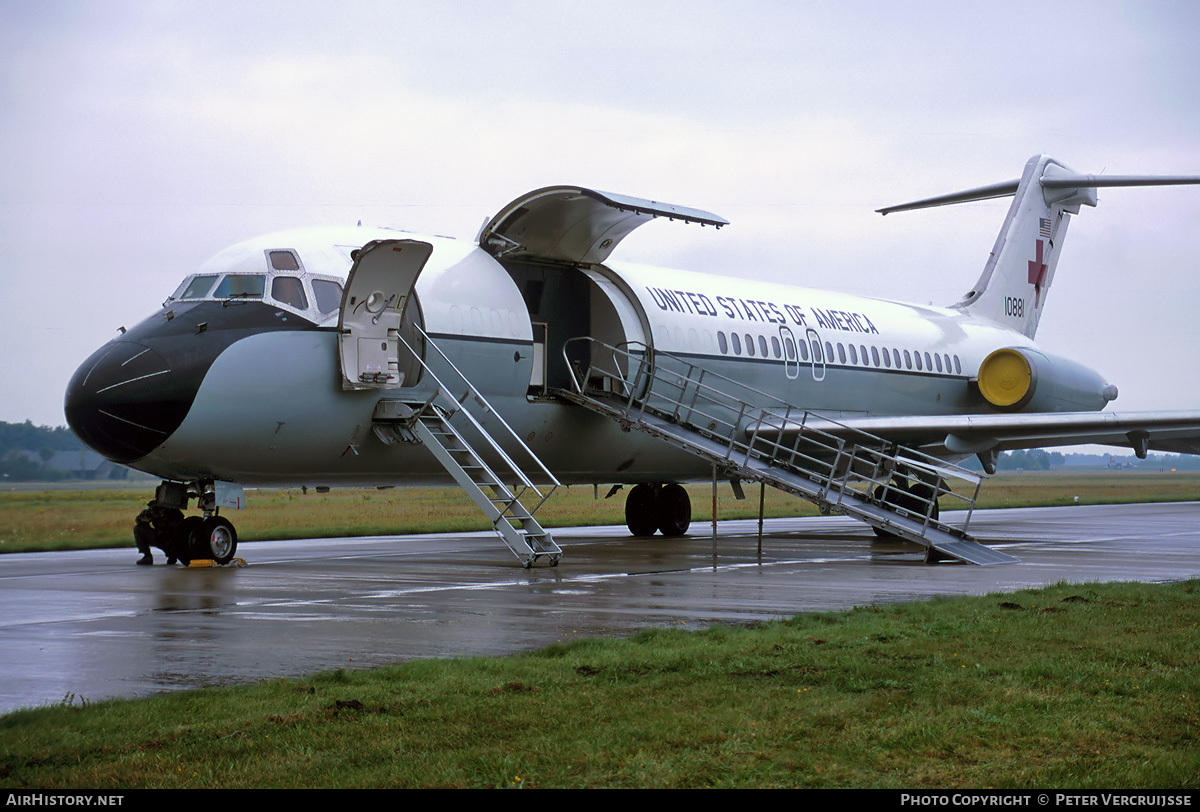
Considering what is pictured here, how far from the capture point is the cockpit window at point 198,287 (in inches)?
643

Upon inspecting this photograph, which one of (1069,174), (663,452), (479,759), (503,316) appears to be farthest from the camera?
(1069,174)

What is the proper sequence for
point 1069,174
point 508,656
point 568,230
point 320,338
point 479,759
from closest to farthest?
point 479,759 → point 508,656 → point 320,338 → point 568,230 → point 1069,174

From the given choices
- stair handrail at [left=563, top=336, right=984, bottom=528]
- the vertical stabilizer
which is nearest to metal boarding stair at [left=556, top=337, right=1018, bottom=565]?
stair handrail at [left=563, top=336, right=984, bottom=528]

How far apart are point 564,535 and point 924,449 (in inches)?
282

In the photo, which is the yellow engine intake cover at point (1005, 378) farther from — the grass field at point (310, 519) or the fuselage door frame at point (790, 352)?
the grass field at point (310, 519)

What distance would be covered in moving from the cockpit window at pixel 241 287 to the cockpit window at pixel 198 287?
6.5 inches

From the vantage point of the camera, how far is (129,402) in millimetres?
14656

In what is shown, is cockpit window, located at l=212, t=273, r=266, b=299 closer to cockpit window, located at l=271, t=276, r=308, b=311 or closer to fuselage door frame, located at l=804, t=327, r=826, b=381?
cockpit window, located at l=271, t=276, r=308, b=311

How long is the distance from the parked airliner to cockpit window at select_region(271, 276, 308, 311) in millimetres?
26

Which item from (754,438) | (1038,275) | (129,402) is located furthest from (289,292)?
(1038,275)

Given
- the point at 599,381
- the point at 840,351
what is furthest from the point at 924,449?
the point at 599,381

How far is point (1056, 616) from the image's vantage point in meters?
10.1

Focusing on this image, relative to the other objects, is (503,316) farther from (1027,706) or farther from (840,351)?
(1027,706)

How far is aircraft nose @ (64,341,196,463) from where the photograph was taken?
48.2 feet
